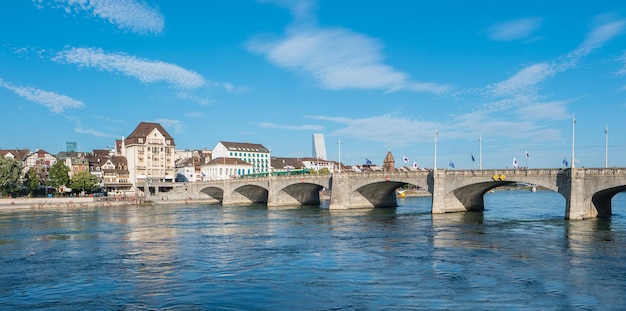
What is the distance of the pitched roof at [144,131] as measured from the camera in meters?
156

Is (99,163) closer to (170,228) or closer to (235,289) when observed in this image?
(170,228)

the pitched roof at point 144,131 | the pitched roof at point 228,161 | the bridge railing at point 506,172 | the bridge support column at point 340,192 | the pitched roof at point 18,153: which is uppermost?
the pitched roof at point 144,131

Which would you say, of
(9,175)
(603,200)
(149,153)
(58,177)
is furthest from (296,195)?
(149,153)

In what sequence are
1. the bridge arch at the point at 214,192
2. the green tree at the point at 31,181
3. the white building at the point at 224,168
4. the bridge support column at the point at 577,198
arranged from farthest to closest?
the white building at the point at 224,168, the bridge arch at the point at 214,192, the green tree at the point at 31,181, the bridge support column at the point at 577,198

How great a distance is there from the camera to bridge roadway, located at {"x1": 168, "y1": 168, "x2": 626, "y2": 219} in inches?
2221

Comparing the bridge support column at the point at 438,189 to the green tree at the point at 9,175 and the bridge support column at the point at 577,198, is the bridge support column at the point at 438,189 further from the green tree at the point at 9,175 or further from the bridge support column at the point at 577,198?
the green tree at the point at 9,175

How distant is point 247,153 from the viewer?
187500 mm

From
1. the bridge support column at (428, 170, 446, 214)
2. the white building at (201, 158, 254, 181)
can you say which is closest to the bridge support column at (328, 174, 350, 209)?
the bridge support column at (428, 170, 446, 214)

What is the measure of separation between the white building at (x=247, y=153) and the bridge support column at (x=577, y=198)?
427ft

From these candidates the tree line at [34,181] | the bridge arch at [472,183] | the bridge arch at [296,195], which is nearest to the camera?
the bridge arch at [472,183]

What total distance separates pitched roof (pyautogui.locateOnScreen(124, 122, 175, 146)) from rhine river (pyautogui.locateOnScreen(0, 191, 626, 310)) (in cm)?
10002

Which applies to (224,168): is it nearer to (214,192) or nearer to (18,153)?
(214,192)

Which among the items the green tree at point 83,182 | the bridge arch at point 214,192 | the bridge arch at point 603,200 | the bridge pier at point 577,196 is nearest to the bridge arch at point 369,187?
the bridge pier at point 577,196

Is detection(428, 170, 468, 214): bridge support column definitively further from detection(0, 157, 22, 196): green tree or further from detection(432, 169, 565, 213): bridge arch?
detection(0, 157, 22, 196): green tree
